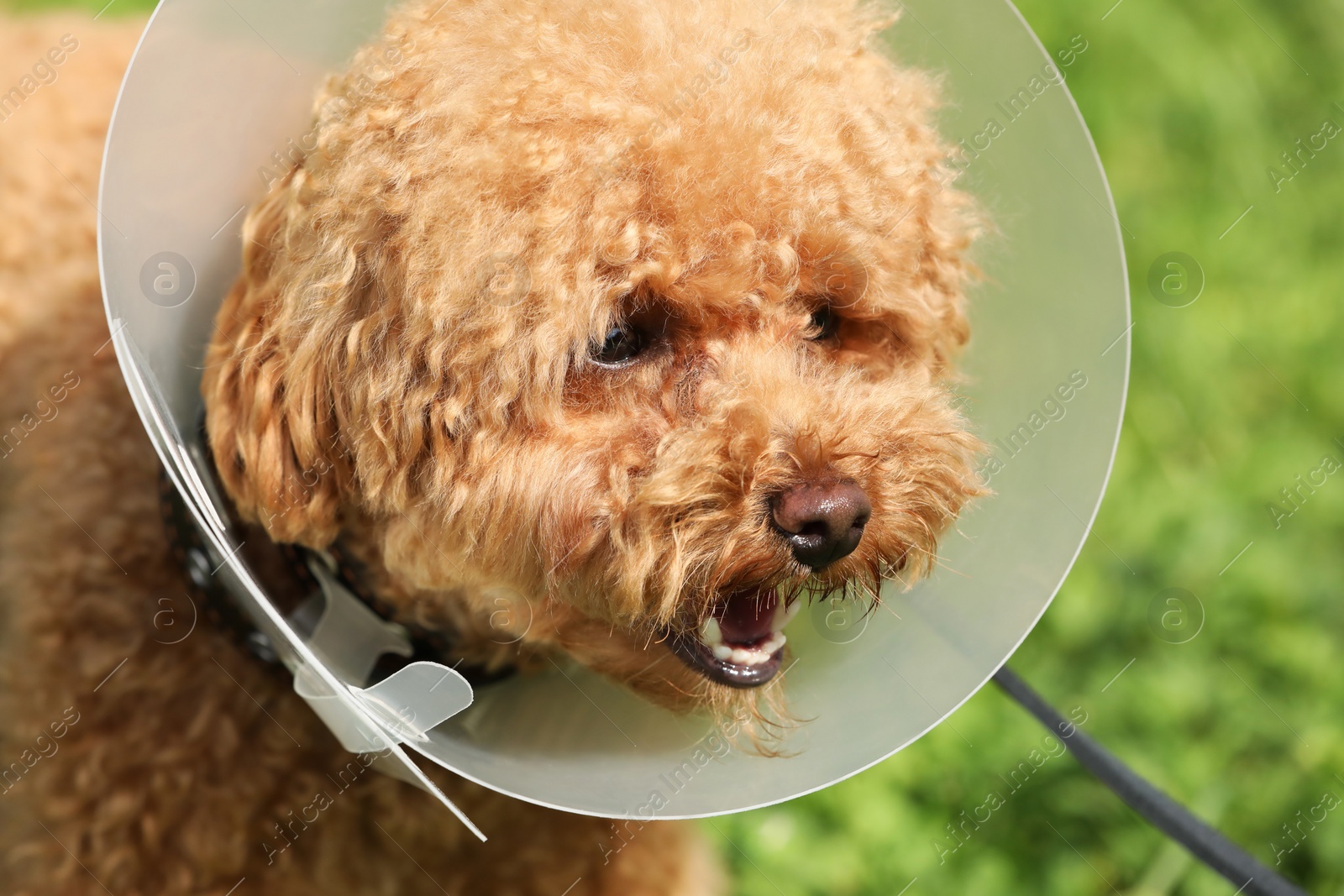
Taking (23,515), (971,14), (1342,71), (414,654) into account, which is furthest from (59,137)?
(1342,71)

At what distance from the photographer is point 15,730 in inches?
73.8

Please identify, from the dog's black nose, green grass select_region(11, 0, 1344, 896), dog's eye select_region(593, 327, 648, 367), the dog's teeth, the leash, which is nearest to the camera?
the dog's black nose

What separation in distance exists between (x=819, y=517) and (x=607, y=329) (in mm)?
399

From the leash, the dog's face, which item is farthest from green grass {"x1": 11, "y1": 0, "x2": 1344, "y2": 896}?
the dog's face

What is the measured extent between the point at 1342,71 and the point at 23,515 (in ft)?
15.5

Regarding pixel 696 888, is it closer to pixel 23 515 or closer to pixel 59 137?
pixel 23 515

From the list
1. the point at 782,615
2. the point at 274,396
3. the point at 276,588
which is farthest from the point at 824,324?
the point at 276,588

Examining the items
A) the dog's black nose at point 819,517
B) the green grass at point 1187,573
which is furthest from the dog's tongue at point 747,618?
the green grass at point 1187,573

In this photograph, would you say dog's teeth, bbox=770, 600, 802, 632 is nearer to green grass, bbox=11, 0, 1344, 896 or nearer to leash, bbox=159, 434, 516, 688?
leash, bbox=159, 434, 516, 688

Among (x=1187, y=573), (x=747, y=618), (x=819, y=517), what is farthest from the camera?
(x=1187, y=573)

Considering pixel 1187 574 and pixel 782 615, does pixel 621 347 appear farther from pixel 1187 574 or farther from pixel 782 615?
pixel 1187 574

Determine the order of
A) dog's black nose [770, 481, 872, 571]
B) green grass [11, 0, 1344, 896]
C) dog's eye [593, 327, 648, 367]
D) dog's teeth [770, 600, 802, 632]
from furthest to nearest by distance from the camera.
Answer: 1. green grass [11, 0, 1344, 896]
2. dog's teeth [770, 600, 802, 632]
3. dog's eye [593, 327, 648, 367]
4. dog's black nose [770, 481, 872, 571]

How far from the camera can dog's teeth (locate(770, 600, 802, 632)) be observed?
161 centimetres

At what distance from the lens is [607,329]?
1.47m
